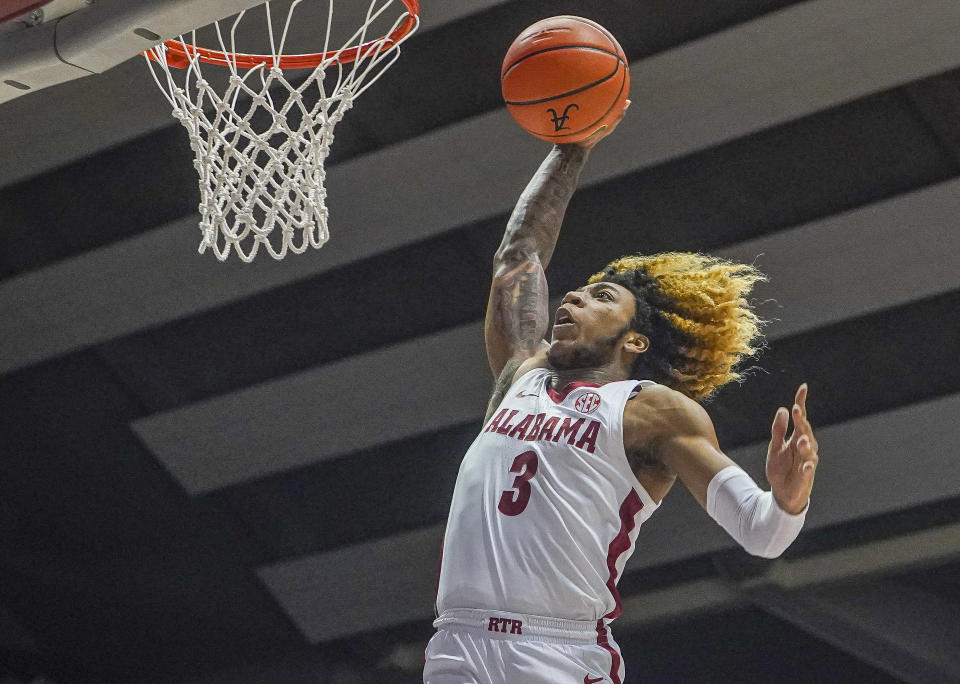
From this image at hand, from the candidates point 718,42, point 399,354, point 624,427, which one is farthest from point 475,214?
point 624,427

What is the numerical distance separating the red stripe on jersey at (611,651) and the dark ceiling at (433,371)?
318cm

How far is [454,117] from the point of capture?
230 inches

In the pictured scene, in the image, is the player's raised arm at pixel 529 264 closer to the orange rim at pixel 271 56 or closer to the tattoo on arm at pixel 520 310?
the tattoo on arm at pixel 520 310

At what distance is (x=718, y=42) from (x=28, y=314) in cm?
392

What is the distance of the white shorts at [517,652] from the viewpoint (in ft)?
8.71

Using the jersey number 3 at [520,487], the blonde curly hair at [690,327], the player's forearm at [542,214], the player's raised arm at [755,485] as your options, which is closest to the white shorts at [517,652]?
the jersey number 3 at [520,487]

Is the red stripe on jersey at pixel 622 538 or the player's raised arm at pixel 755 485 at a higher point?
the player's raised arm at pixel 755 485

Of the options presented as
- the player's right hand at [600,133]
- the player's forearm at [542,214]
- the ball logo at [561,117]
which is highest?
the ball logo at [561,117]

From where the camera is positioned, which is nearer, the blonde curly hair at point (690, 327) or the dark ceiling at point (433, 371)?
the blonde curly hair at point (690, 327)

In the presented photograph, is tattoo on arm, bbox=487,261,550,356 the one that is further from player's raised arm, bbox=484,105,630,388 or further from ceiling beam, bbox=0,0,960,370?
ceiling beam, bbox=0,0,960,370

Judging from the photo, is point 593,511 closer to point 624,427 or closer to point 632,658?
point 624,427

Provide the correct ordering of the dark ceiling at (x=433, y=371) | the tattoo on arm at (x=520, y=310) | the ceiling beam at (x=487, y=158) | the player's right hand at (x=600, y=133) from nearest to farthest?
the tattoo on arm at (x=520, y=310) < the player's right hand at (x=600, y=133) < the ceiling beam at (x=487, y=158) < the dark ceiling at (x=433, y=371)

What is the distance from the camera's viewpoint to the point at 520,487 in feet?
9.34

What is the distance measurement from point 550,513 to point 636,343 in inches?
24.7
